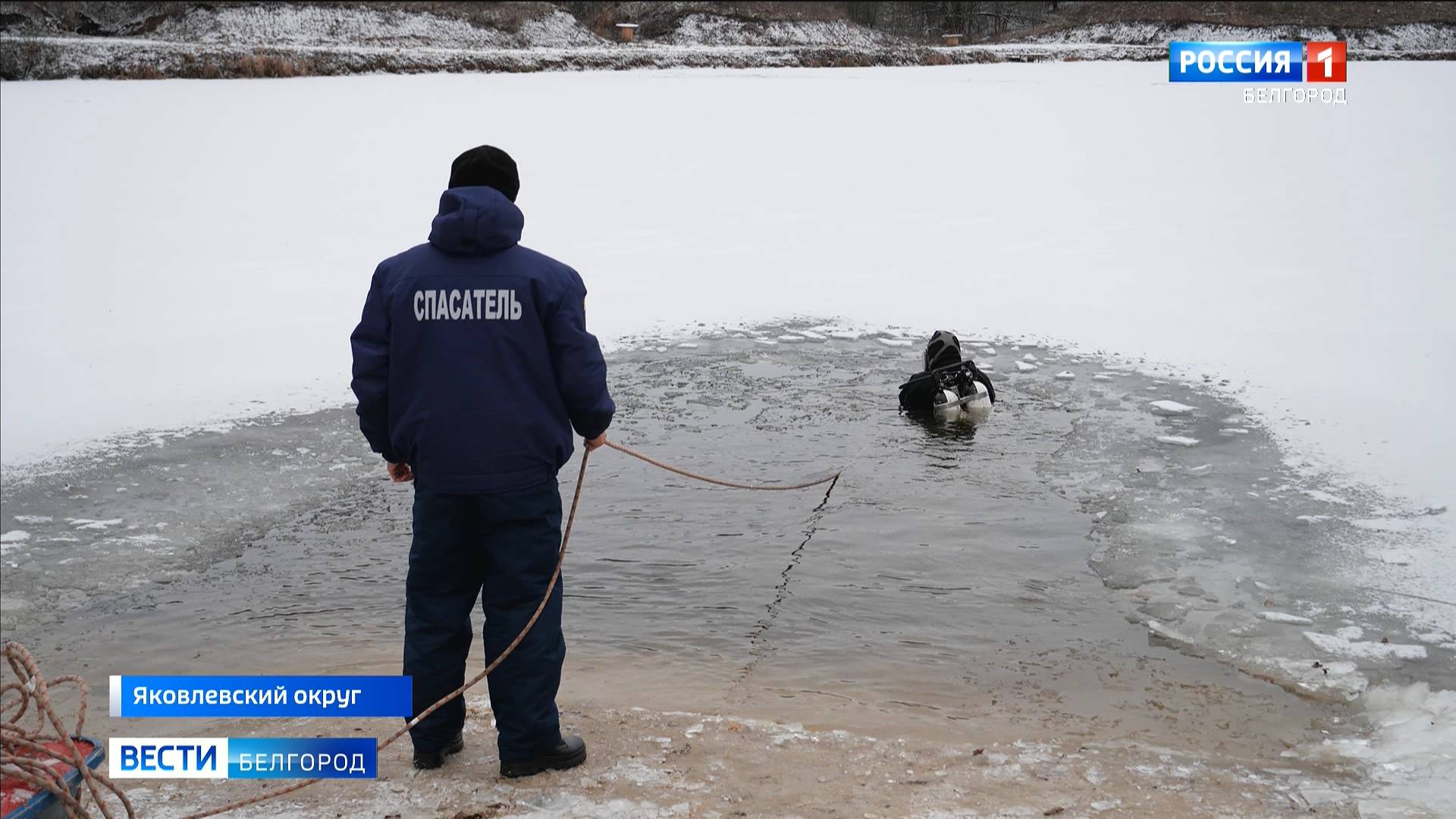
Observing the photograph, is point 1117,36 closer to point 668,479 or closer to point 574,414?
point 668,479

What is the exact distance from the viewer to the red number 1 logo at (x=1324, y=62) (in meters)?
22.1

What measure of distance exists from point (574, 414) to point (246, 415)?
4833 millimetres

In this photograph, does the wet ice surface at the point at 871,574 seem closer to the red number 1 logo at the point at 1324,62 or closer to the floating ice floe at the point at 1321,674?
the floating ice floe at the point at 1321,674

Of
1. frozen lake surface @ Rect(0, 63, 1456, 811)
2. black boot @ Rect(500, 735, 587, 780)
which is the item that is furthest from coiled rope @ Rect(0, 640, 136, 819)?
frozen lake surface @ Rect(0, 63, 1456, 811)

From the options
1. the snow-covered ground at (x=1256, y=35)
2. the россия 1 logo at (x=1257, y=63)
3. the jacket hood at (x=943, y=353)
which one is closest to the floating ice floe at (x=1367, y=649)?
the jacket hood at (x=943, y=353)

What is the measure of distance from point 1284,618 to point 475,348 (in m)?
3.23

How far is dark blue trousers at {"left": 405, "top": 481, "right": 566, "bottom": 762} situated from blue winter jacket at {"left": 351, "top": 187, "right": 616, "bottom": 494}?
0.07 meters

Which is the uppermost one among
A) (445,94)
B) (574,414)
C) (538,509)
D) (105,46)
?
(105,46)

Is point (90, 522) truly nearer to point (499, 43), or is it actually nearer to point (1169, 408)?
point (1169, 408)

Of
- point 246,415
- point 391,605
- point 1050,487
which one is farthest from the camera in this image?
point 246,415

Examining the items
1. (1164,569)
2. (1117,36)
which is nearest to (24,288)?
(1164,569)

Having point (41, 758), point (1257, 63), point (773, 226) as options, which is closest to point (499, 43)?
point (1257, 63)

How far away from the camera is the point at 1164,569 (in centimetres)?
513

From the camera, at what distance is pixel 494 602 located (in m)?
3.29
